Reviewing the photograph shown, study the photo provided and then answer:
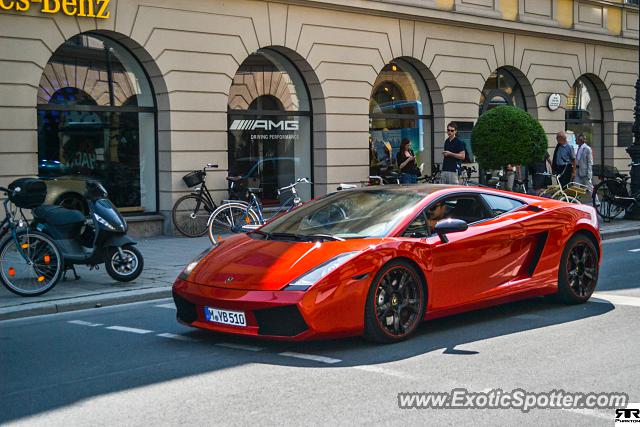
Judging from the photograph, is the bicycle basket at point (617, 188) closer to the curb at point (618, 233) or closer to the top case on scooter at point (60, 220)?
the curb at point (618, 233)

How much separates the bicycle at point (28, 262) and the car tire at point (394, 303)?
177 inches

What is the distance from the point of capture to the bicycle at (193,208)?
669 inches

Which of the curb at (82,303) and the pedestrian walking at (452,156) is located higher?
the pedestrian walking at (452,156)

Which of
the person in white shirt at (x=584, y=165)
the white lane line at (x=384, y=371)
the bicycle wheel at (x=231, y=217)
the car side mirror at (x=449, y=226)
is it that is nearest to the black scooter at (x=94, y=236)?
the bicycle wheel at (x=231, y=217)

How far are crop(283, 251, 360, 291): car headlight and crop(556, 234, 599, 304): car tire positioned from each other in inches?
108

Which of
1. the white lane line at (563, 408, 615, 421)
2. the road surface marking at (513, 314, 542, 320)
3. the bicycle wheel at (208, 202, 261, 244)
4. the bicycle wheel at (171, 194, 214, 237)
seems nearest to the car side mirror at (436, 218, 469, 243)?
the road surface marking at (513, 314, 542, 320)

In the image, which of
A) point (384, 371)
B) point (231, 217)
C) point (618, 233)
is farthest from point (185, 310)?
point (618, 233)

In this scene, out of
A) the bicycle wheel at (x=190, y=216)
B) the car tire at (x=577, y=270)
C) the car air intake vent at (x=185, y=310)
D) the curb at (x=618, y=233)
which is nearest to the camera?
the car air intake vent at (x=185, y=310)

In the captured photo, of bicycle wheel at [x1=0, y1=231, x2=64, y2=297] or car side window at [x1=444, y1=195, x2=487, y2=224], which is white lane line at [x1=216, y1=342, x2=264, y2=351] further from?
bicycle wheel at [x1=0, y1=231, x2=64, y2=297]

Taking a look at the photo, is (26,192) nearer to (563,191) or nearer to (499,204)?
(499,204)

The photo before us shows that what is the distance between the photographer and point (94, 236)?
11109 millimetres

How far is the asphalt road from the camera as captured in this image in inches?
220

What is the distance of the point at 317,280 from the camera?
704 centimetres

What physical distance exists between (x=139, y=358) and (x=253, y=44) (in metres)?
12.0
